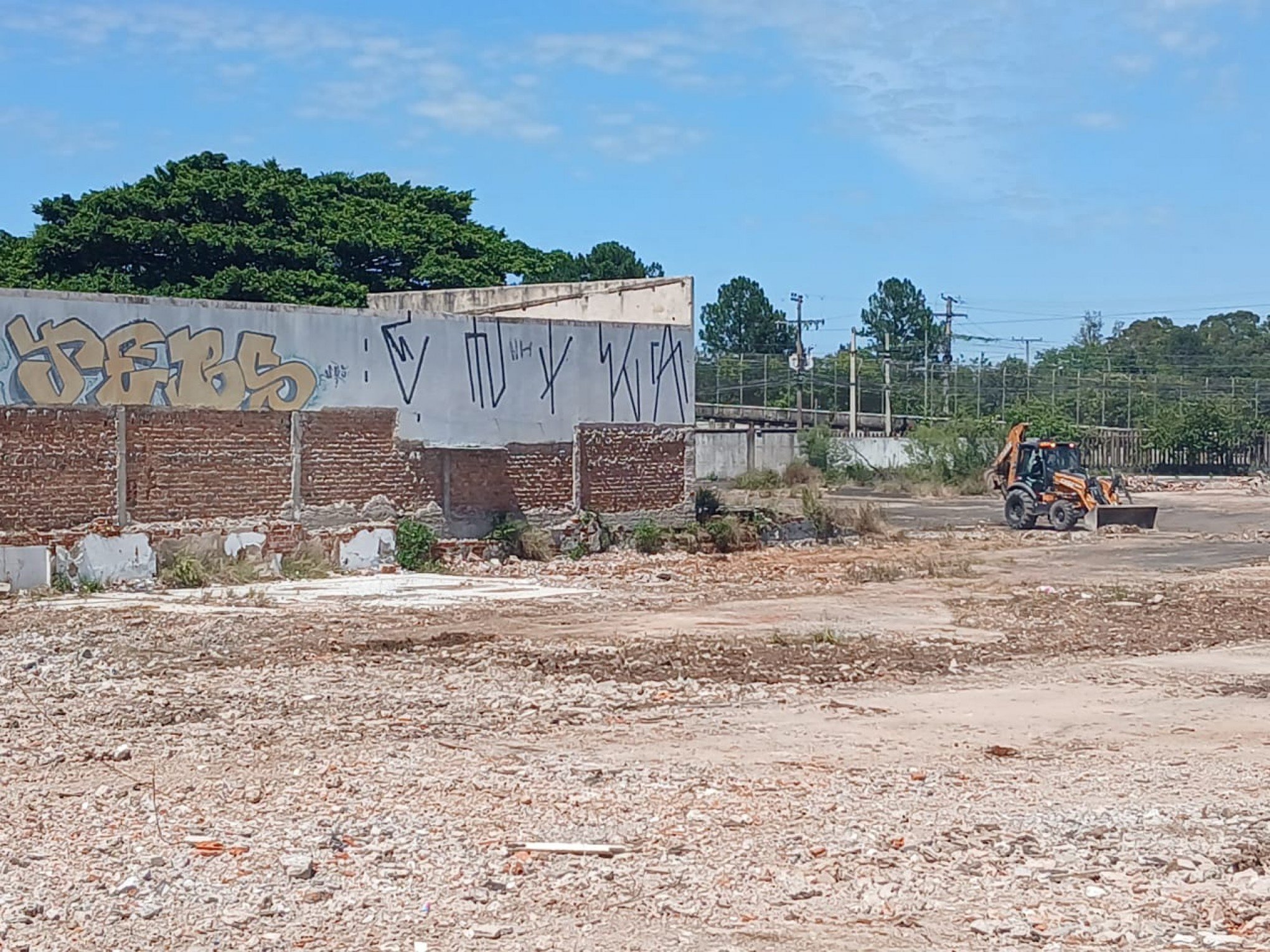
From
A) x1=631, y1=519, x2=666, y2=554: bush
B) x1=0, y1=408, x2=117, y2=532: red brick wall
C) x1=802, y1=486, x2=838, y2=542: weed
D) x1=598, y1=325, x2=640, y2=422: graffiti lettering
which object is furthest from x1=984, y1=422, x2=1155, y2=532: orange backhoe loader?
x1=0, y1=408, x2=117, y2=532: red brick wall

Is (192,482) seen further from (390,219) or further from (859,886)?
(390,219)

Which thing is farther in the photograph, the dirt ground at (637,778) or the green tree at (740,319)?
the green tree at (740,319)

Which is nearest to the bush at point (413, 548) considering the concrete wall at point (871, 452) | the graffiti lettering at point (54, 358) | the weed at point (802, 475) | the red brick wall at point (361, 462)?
the red brick wall at point (361, 462)

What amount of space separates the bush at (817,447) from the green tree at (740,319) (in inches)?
1901

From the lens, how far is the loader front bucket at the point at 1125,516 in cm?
3300

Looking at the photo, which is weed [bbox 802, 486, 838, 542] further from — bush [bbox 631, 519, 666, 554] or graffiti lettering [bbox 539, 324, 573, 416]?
graffiti lettering [bbox 539, 324, 573, 416]

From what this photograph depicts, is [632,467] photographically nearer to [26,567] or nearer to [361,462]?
[361,462]

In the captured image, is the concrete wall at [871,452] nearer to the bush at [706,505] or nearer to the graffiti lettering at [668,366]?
the bush at [706,505]

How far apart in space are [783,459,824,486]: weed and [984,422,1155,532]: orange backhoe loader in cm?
1828

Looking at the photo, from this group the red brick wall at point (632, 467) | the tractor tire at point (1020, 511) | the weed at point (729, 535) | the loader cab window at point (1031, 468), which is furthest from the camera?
the loader cab window at point (1031, 468)

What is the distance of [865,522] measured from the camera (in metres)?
30.6

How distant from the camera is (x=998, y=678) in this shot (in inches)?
520

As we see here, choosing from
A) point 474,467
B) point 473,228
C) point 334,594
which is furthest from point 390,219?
point 334,594

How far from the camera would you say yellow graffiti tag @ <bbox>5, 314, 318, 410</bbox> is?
20703 mm
